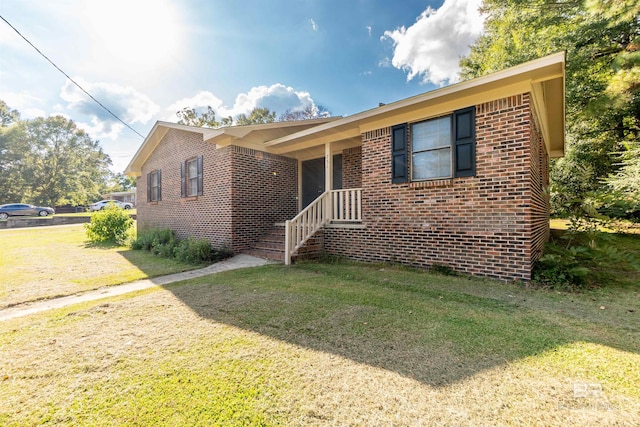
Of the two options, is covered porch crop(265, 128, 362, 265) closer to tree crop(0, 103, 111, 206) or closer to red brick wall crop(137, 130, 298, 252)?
red brick wall crop(137, 130, 298, 252)

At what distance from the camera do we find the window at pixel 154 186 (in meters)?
11.7

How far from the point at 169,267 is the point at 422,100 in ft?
22.7

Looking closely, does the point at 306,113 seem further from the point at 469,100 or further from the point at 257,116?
the point at 469,100

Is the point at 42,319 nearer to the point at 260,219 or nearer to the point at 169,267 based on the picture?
the point at 169,267

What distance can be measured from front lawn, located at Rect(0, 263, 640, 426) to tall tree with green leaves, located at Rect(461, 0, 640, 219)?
265 inches

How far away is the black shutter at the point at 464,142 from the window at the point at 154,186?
36.8ft

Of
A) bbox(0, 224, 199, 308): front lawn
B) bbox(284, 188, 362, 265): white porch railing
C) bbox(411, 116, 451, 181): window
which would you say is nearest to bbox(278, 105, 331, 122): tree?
bbox(0, 224, 199, 308): front lawn

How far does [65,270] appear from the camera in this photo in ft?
21.6

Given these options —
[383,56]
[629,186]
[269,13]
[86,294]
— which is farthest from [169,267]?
[383,56]

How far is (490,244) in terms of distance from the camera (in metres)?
→ 5.07

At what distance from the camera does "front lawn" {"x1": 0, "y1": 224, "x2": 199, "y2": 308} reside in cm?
500

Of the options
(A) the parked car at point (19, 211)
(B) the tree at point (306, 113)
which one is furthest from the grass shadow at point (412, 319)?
(A) the parked car at point (19, 211)

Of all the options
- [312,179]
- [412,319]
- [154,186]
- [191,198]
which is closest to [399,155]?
[412,319]

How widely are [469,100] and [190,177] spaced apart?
8870 millimetres
